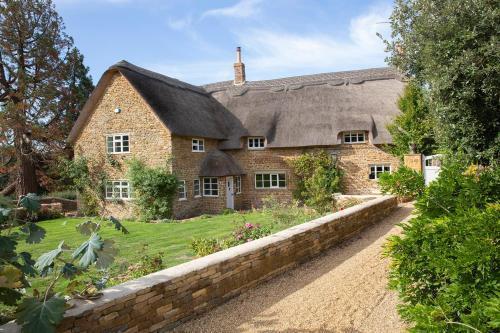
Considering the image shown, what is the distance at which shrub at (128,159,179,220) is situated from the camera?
63.0 feet

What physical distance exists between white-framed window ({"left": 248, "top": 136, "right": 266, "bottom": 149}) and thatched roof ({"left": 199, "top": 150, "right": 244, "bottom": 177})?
5.89ft

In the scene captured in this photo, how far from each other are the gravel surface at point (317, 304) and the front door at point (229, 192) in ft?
48.3

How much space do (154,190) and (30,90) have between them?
13.9m

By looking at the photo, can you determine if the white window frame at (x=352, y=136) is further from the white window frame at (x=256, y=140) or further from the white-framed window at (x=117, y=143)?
the white-framed window at (x=117, y=143)

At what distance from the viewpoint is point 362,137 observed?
74.2ft

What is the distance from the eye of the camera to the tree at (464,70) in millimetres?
7395

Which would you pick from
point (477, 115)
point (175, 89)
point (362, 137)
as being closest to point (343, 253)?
point (477, 115)

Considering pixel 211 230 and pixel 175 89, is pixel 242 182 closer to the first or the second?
pixel 175 89

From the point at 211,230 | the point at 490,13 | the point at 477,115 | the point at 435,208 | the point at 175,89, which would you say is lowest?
the point at 211,230

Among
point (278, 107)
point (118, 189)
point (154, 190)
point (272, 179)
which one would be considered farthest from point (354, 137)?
point (118, 189)

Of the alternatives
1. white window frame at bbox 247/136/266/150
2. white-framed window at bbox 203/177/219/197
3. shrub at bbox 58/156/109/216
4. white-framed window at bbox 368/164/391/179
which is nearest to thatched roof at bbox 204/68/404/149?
white window frame at bbox 247/136/266/150

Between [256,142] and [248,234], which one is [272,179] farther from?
[248,234]

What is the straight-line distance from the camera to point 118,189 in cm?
2139

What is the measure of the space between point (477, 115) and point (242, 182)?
16825 mm
